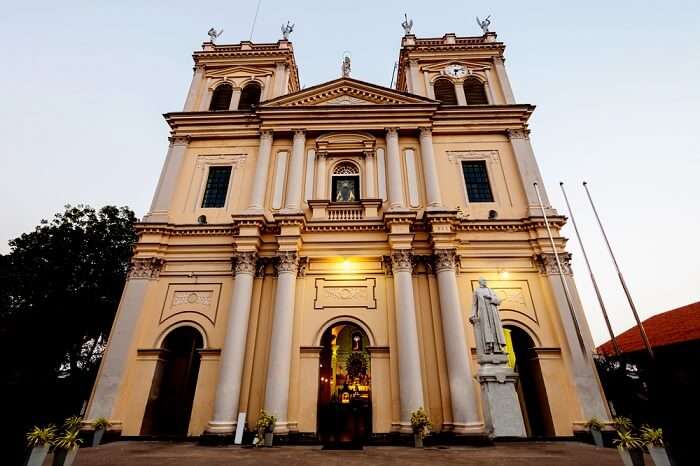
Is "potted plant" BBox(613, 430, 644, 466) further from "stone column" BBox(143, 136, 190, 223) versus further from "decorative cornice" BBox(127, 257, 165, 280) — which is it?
"stone column" BBox(143, 136, 190, 223)

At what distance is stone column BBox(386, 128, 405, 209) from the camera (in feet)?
45.9

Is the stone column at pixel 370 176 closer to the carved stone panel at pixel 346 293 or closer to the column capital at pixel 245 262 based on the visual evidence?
the carved stone panel at pixel 346 293

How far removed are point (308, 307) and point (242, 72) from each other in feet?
48.0

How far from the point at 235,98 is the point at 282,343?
13.7 meters

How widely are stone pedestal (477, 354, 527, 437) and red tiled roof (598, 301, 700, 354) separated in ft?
31.7

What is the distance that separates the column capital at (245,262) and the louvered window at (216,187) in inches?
134

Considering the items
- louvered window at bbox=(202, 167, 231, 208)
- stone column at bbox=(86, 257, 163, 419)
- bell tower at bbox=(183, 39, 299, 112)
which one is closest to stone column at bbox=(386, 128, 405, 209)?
bell tower at bbox=(183, 39, 299, 112)

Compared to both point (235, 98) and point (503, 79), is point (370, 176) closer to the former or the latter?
point (235, 98)

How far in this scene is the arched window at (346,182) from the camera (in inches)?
597

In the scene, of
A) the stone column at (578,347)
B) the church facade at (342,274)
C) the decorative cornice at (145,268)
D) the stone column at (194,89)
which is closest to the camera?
the stone column at (578,347)

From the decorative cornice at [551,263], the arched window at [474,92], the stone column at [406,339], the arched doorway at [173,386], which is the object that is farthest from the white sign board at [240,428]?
the arched window at [474,92]

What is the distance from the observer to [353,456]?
24.9 feet

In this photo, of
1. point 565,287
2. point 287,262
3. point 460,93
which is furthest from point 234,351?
point 460,93

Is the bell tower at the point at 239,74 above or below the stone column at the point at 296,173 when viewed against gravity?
above
